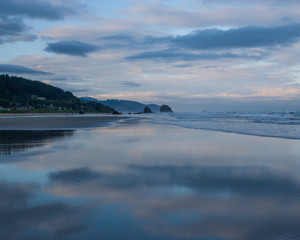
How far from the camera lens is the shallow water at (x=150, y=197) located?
4.00 meters

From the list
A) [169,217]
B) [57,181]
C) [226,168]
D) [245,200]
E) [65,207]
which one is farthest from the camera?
[226,168]

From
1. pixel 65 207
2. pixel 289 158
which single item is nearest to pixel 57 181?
pixel 65 207

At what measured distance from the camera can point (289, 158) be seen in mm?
9758

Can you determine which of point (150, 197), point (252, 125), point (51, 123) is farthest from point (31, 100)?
point (150, 197)

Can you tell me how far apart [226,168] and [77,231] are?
5.51 m

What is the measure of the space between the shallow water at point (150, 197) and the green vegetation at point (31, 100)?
128 m

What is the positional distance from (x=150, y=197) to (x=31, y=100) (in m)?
163

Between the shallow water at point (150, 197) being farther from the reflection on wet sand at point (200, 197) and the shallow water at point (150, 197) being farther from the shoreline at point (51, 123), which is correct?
the shoreline at point (51, 123)

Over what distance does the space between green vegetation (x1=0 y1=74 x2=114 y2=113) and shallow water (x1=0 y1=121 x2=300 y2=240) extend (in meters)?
128

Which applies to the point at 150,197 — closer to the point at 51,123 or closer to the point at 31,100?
the point at 51,123

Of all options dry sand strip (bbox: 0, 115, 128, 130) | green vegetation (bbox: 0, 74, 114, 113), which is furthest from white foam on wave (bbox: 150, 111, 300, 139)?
green vegetation (bbox: 0, 74, 114, 113)

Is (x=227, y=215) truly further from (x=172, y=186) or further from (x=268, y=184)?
(x=268, y=184)

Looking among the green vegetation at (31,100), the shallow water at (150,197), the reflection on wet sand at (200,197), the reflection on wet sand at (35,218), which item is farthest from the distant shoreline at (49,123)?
the green vegetation at (31,100)

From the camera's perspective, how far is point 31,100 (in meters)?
152
